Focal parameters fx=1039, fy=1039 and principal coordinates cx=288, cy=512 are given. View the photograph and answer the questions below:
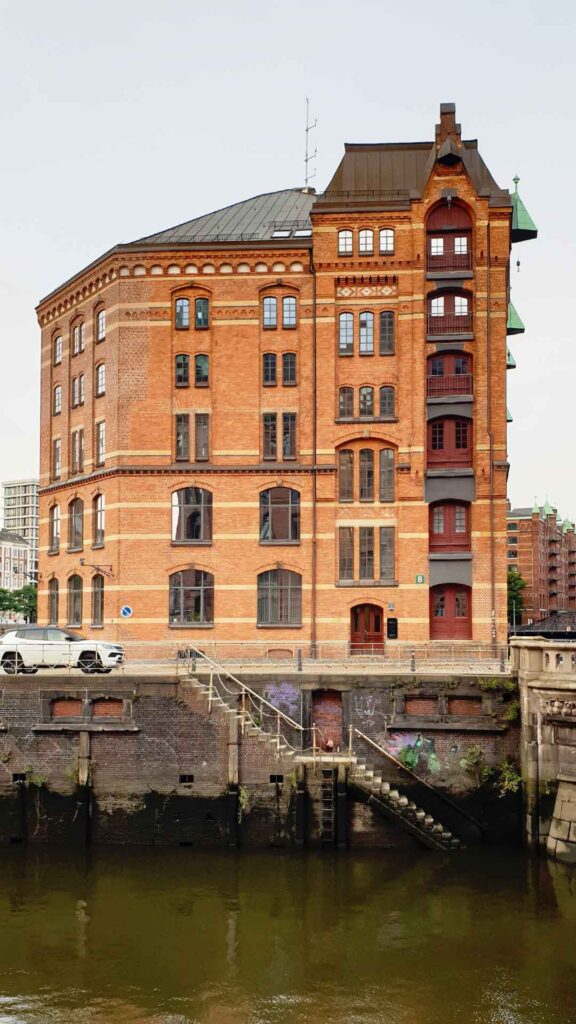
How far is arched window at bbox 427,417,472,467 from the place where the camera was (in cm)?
4366

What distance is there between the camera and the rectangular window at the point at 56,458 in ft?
167

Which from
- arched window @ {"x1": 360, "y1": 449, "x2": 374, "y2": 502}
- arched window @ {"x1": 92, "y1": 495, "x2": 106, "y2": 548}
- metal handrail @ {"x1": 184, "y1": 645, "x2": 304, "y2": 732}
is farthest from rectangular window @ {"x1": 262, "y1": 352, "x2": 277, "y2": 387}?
metal handrail @ {"x1": 184, "y1": 645, "x2": 304, "y2": 732}

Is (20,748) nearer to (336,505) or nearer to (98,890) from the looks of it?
(98,890)

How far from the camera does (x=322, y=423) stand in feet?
145

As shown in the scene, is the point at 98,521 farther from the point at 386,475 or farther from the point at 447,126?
the point at 447,126

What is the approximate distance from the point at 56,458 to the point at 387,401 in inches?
684

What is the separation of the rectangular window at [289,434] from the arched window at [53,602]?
13.7 meters

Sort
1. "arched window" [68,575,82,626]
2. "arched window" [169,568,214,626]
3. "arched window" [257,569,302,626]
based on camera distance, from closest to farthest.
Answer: "arched window" [257,569,302,626] < "arched window" [169,568,214,626] < "arched window" [68,575,82,626]

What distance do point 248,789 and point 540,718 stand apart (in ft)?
27.9

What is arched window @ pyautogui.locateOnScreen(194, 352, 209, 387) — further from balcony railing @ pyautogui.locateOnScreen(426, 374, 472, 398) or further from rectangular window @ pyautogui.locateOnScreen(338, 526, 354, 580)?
balcony railing @ pyautogui.locateOnScreen(426, 374, 472, 398)

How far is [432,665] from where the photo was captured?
115ft

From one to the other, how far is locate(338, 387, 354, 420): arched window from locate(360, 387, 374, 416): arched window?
16.8 inches

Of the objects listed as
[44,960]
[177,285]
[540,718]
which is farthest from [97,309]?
[44,960]

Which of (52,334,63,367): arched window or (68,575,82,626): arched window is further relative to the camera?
(52,334,63,367): arched window
